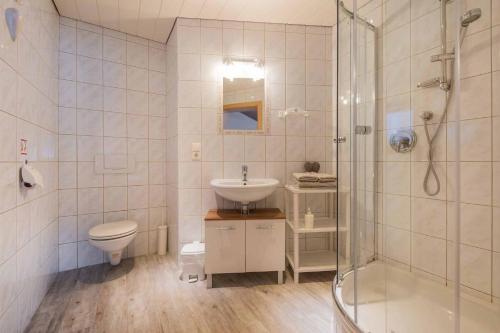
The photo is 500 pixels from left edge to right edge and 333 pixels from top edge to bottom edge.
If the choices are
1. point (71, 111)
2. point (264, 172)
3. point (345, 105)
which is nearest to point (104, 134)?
point (71, 111)

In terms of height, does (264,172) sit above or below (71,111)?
below

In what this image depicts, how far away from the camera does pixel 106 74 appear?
2406 millimetres

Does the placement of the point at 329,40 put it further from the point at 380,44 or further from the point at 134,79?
the point at 134,79

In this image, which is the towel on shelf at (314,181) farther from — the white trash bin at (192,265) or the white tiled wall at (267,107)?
the white trash bin at (192,265)

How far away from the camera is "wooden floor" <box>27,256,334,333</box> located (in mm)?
1496

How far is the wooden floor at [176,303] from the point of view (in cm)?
150

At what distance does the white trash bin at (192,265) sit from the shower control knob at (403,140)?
5.64 ft

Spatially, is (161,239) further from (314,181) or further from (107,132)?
(314,181)

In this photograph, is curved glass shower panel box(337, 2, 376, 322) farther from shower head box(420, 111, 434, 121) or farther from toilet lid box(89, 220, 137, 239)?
toilet lid box(89, 220, 137, 239)

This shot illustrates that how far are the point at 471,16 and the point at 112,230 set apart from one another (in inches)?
113

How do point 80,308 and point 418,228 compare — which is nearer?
point 418,228

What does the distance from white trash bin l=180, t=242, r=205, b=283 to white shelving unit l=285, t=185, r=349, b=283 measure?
80cm

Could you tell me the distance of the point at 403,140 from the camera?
159 centimetres

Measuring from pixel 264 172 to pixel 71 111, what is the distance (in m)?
1.94
